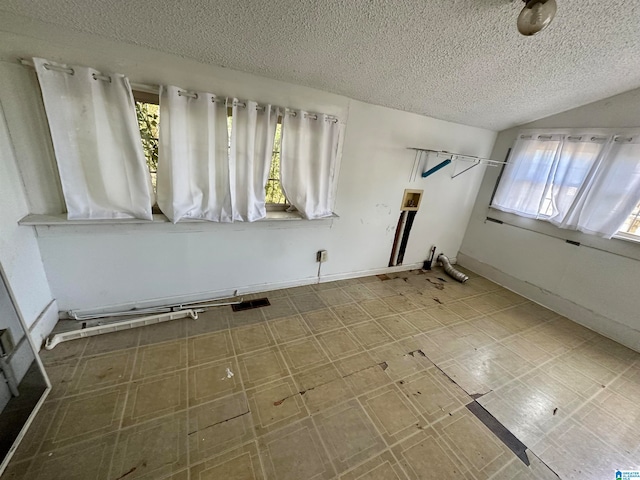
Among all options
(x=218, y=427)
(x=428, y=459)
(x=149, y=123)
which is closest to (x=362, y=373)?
(x=428, y=459)

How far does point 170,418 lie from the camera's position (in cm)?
133

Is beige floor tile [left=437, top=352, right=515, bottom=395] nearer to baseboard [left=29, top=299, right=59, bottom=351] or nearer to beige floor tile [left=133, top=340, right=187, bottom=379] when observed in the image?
beige floor tile [left=133, top=340, right=187, bottom=379]

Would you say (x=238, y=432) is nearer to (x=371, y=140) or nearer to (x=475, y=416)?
(x=475, y=416)

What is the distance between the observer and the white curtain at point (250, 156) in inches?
74.3

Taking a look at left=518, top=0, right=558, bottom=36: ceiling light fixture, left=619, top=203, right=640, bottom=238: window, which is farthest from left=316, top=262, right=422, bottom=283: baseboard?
left=518, top=0, right=558, bottom=36: ceiling light fixture

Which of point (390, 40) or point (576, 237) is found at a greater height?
point (390, 40)

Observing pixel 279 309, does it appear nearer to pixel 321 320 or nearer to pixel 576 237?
pixel 321 320

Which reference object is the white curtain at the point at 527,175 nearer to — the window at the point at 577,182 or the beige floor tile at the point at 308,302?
the window at the point at 577,182

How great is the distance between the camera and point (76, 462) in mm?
1108

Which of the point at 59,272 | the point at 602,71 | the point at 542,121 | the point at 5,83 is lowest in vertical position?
the point at 59,272

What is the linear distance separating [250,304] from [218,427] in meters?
1.10

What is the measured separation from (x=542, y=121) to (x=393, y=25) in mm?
2651

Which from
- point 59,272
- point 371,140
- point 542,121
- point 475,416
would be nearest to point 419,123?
point 371,140

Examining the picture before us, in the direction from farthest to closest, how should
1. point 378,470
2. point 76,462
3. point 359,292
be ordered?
point 359,292, point 378,470, point 76,462
